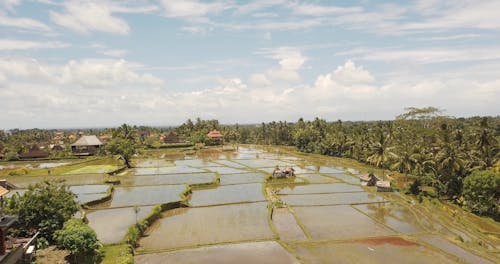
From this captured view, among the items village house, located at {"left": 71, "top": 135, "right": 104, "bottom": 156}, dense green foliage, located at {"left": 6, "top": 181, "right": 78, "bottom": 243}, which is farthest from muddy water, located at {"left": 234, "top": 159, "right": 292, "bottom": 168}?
dense green foliage, located at {"left": 6, "top": 181, "right": 78, "bottom": 243}

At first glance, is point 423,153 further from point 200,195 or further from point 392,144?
point 200,195

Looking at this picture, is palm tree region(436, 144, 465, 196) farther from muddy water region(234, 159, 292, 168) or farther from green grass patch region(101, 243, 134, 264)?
green grass patch region(101, 243, 134, 264)

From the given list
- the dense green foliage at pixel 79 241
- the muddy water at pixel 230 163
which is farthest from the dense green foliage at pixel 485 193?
the muddy water at pixel 230 163

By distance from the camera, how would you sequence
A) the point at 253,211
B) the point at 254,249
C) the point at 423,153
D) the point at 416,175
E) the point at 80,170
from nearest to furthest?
the point at 254,249
the point at 253,211
the point at 423,153
the point at 416,175
the point at 80,170

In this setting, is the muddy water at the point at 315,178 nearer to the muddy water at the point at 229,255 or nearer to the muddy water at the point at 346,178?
the muddy water at the point at 346,178

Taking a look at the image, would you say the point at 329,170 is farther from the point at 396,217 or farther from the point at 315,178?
the point at 396,217

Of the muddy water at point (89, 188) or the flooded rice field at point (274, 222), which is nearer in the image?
the flooded rice field at point (274, 222)

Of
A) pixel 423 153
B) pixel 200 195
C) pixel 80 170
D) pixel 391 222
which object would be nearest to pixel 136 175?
pixel 80 170

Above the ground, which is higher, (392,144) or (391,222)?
(392,144)
